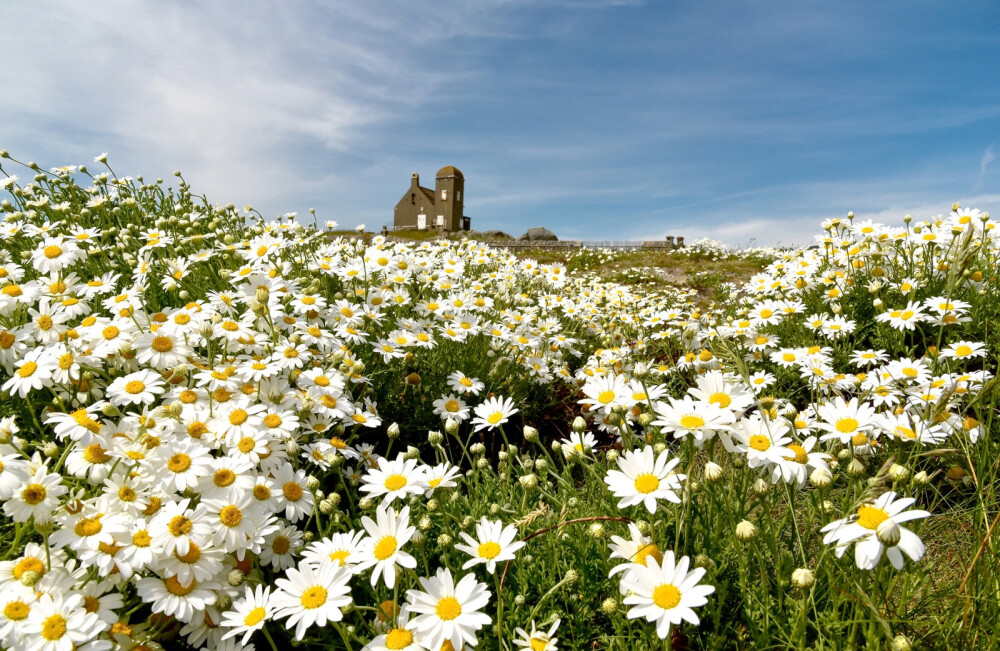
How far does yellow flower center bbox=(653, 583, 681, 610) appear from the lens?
1420 mm

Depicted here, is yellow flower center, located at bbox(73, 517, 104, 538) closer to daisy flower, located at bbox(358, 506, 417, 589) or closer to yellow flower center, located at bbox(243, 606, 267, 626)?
yellow flower center, located at bbox(243, 606, 267, 626)

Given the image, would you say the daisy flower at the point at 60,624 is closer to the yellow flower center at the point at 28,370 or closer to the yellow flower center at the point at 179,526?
the yellow flower center at the point at 179,526

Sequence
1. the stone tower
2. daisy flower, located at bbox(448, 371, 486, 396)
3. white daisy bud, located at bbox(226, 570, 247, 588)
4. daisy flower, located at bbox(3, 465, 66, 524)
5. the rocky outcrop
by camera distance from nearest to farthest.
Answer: daisy flower, located at bbox(3, 465, 66, 524)
white daisy bud, located at bbox(226, 570, 247, 588)
daisy flower, located at bbox(448, 371, 486, 396)
the rocky outcrop
the stone tower

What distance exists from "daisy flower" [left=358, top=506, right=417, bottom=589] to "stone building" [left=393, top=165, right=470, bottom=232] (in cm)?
4505

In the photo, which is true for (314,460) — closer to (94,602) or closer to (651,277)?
(94,602)

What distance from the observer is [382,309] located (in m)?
4.24

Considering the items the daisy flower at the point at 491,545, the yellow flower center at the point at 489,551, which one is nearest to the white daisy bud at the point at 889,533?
the daisy flower at the point at 491,545

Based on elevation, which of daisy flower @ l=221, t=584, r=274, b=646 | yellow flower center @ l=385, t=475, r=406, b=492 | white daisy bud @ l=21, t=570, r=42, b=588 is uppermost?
yellow flower center @ l=385, t=475, r=406, b=492

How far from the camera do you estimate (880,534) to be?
1.32m

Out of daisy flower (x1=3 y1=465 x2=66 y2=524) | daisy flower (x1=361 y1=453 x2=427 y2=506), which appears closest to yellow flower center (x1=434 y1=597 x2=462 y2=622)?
daisy flower (x1=361 y1=453 x2=427 y2=506)

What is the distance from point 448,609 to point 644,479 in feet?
2.21

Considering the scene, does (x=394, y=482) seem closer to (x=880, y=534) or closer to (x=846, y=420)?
(x=880, y=534)

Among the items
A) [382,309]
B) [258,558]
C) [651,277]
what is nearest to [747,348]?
[382,309]

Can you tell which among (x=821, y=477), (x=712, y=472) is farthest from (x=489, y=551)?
(x=821, y=477)
